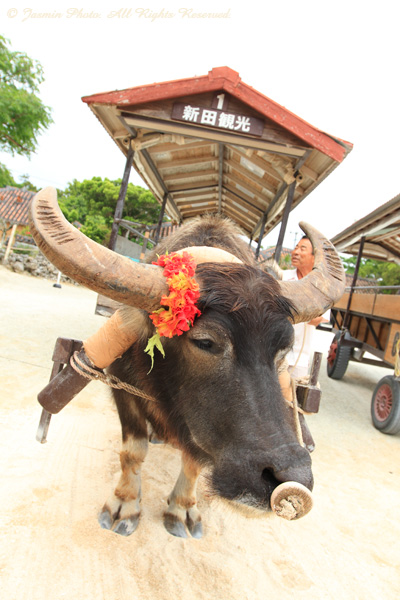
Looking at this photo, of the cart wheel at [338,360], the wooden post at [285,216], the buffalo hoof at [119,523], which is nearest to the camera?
the buffalo hoof at [119,523]

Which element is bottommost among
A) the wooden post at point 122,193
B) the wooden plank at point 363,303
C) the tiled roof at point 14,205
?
the wooden plank at point 363,303

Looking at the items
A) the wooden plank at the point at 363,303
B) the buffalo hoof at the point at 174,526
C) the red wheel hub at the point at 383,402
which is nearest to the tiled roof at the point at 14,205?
the wooden plank at the point at 363,303

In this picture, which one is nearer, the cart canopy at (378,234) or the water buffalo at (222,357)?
the water buffalo at (222,357)

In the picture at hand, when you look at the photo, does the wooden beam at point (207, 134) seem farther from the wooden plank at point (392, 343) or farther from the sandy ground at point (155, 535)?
the sandy ground at point (155, 535)

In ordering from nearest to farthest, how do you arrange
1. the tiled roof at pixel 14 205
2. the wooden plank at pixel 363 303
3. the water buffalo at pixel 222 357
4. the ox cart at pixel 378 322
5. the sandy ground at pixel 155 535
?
the water buffalo at pixel 222 357
the sandy ground at pixel 155 535
the ox cart at pixel 378 322
the wooden plank at pixel 363 303
the tiled roof at pixel 14 205

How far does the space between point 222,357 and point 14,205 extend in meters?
26.7

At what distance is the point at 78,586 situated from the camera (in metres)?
1.71

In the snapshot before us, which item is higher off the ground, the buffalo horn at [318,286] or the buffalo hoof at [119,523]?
the buffalo horn at [318,286]

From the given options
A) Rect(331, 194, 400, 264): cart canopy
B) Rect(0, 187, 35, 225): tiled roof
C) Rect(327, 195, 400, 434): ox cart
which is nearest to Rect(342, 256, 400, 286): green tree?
Rect(331, 194, 400, 264): cart canopy

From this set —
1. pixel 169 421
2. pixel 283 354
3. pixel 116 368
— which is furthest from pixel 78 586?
pixel 283 354

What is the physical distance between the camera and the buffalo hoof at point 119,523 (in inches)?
85.0

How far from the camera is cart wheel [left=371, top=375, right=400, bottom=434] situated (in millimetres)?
4738

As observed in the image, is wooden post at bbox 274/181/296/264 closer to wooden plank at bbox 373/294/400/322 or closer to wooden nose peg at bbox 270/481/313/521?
wooden plank at bbox 373/294/400/322

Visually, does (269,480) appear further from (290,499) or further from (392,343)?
(392,343)
